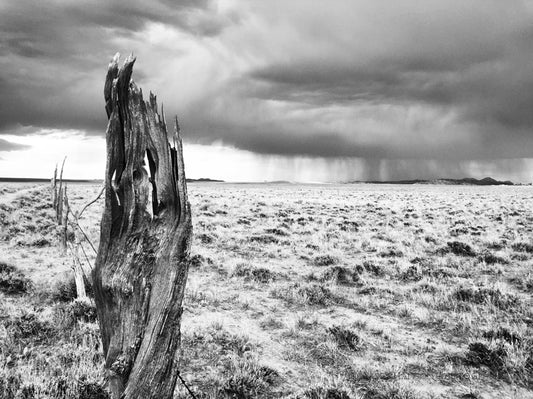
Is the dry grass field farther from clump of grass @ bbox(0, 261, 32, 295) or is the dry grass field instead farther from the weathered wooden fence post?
the weathered wooden fence post

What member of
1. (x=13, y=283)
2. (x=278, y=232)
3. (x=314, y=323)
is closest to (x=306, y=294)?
(x=314, y=323)

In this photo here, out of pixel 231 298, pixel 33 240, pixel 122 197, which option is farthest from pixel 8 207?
pixel 122 197

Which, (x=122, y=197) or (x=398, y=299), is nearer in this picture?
(x=122, y=197)

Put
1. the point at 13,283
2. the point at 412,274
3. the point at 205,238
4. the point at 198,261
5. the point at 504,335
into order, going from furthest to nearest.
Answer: the point at 205,238 < the point at 198,261 < the point at 412,274 < the point at 13,283 < the point at 504,335

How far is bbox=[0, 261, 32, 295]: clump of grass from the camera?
9.12 meters

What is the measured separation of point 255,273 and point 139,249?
8438 mm

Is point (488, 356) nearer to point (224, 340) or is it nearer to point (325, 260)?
point (224, 340)

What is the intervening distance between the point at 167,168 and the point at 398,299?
25.6 feet

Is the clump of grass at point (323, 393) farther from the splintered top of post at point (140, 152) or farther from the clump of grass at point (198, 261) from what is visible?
the clump of grass at point (198, 261)

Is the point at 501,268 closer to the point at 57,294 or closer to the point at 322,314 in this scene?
the point at 322,314

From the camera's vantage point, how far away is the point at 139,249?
11.6 feet

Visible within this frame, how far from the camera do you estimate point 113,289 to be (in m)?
3.47

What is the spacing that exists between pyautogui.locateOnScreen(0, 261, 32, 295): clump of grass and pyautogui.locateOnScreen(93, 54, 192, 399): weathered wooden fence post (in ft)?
23.0

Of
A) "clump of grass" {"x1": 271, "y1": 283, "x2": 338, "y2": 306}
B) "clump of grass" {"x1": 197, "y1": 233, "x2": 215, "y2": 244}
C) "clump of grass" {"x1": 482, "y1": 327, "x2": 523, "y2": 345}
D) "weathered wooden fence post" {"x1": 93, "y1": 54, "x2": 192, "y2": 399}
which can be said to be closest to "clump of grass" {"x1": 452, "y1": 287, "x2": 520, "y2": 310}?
"clump of grass" {"x1": 482, "y1": 327, "x2": 523, "y2": 345}
